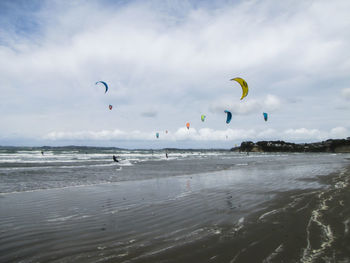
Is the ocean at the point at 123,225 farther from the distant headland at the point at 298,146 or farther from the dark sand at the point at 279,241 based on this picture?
the distant headland at the point at 298,146

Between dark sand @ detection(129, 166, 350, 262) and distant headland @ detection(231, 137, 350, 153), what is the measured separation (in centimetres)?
10993

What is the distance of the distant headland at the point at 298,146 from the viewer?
337 feet

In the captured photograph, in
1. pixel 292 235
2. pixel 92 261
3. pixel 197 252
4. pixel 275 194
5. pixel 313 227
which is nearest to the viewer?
pixel 92 261

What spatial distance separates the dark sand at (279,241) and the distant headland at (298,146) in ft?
361

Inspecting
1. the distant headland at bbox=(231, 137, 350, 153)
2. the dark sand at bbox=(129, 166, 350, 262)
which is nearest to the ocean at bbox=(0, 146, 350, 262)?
the dark sand at bbox=(129, 166, 350, 262)

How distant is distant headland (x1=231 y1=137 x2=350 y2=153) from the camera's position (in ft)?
337

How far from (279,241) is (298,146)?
422 feet

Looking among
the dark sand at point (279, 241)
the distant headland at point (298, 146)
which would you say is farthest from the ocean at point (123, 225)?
the distant headland at point (298, 146)

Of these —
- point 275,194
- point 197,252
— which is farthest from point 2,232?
point 275,194

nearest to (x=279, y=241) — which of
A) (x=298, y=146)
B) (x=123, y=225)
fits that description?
(x=123, y=225)

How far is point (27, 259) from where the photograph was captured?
4434 mm

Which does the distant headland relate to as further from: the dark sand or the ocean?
the dark sand

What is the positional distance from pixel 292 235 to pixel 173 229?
2473mm

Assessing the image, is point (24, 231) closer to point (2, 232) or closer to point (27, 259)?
point (2, 232)
